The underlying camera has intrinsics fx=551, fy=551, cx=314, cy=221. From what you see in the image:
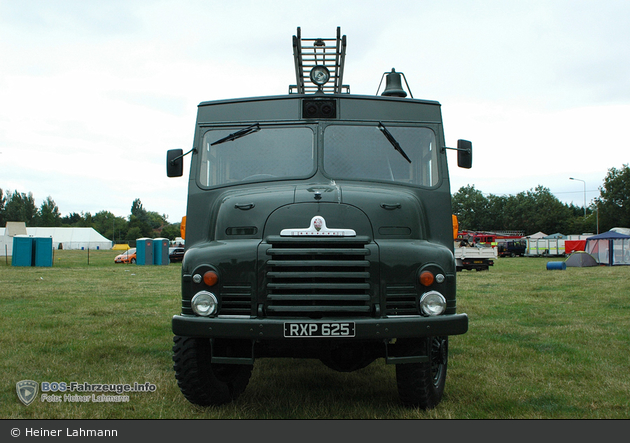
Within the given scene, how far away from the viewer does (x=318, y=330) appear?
3961mm

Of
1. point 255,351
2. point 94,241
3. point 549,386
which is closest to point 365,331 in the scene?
point 255,351

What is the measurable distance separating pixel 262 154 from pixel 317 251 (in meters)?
1.50

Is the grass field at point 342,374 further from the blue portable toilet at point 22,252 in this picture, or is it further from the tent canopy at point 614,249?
the tent canopy at point 614,249

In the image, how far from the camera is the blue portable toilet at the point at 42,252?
100 feet

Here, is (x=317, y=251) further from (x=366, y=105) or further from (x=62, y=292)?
(x=62, y=292)

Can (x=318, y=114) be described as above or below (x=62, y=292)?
above

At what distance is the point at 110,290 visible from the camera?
16.4 meters

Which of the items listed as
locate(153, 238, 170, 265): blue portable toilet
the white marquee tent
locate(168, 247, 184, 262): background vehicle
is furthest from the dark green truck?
the white marquee tent

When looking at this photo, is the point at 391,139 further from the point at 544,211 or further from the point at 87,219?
the point at 87,219

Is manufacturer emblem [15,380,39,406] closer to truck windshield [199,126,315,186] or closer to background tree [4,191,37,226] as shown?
truck windshield [199,126,315,186]

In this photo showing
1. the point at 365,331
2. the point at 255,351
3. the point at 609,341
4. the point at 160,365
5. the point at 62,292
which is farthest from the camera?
the point at 62,292

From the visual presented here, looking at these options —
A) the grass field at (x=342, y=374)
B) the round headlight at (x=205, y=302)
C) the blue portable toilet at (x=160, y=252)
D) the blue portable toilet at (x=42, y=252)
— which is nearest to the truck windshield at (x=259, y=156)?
the round headlight at (x=205, y=302)

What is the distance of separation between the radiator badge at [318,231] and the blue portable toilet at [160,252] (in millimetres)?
33414

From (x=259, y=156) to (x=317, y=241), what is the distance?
1436 mm
